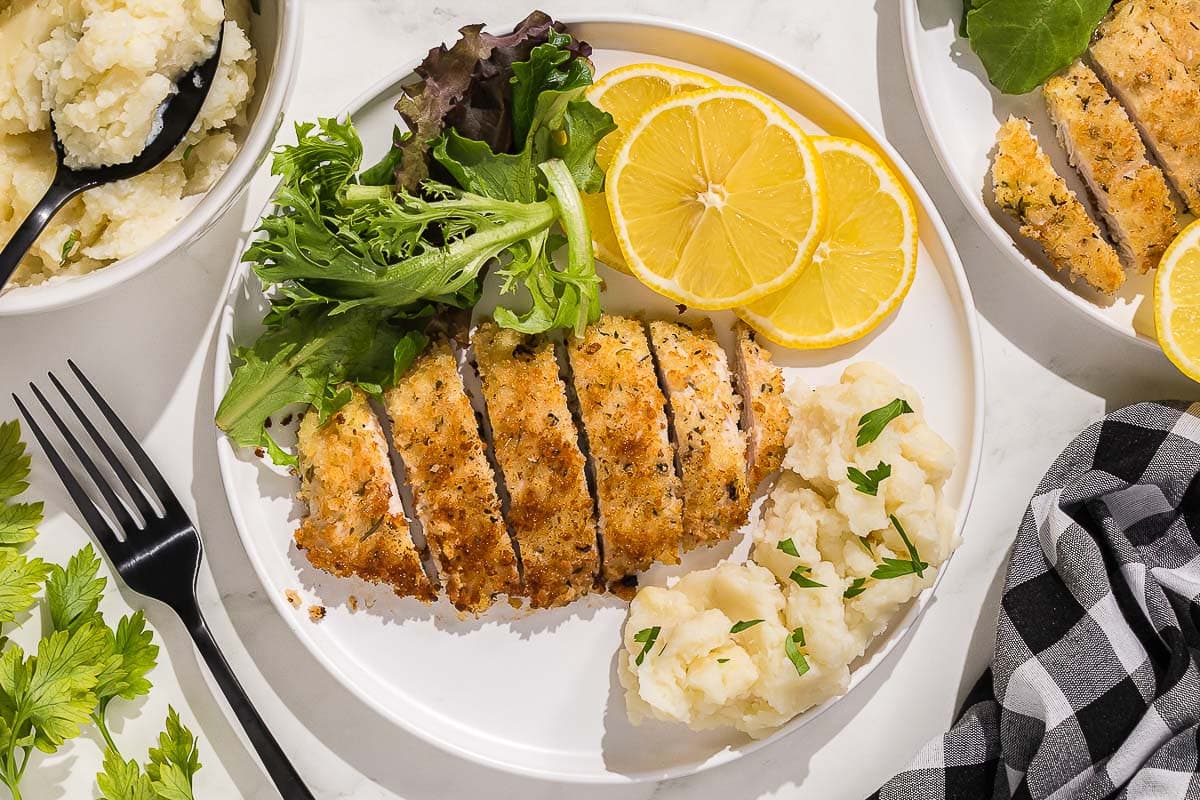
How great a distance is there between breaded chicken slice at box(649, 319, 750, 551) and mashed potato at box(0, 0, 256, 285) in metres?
1.39

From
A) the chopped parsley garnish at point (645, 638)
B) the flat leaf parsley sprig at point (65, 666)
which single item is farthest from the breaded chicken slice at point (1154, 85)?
the flat leaf parsley sprig at point (65, 666)

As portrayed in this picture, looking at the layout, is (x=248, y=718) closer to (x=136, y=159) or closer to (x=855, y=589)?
(x=136, y=159)

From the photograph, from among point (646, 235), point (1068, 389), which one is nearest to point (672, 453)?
point (646, 235)

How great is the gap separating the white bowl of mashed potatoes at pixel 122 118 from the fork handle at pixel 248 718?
45.9 inches

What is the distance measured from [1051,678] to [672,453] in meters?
1.43

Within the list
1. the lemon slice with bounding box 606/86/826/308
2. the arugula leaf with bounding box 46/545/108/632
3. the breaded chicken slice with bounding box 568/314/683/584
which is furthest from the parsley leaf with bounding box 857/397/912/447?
the arugula leaf with bounding box 46/545/108/632

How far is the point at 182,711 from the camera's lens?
335cm

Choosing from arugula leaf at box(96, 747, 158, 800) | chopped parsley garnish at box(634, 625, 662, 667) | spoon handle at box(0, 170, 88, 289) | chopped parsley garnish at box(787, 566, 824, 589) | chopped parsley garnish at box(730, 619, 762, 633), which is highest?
spoon handle at box(0, 170, 88, 289)

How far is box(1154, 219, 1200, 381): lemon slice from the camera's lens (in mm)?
3113

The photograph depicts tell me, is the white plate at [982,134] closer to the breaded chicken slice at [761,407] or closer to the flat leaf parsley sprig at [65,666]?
the breaded chicken slice at [761,407]

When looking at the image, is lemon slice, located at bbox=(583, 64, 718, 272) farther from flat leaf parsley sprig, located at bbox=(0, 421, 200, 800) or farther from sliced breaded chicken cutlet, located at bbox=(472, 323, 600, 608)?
flat leaf parsley sprig, located at bbox=(0, 421, 200, 800)

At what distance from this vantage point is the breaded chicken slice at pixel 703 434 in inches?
119

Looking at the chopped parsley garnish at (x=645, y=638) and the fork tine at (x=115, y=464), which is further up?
the chopped parsley garnish at (x=645, y=638)

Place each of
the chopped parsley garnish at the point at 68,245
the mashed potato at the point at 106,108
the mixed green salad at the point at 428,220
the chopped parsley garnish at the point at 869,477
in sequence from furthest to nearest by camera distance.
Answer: the chopped parsley garnish at the point at 869,477
the mixed green salad at the point at 428,220
the chopped parsley garnish at the point at 68,245
the mashed potato at the point at 106,108
